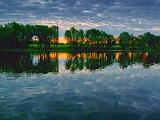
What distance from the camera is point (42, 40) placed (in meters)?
192

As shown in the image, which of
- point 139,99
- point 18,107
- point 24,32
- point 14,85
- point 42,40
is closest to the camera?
point 18,107

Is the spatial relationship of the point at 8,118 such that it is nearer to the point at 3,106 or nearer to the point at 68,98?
the point at 3,106

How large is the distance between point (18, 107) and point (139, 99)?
10136 mm

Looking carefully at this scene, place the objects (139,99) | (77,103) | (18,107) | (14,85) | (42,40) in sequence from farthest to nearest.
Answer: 1. (42,40)
2. (14,85)
3. (139,99)
4. (77,103)
5. (18,107)

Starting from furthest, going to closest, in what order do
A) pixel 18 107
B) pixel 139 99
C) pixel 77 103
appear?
1. pixel 139 99
2. pixel 77 103
3. pixel 18 107

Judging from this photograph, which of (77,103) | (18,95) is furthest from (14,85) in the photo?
(77,103)

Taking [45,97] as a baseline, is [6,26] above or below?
above

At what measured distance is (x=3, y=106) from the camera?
2400 centimetres

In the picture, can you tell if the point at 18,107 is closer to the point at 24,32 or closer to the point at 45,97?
the point at 45,97

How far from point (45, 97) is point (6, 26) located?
160 meters

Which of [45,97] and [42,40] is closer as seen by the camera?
[45,97]

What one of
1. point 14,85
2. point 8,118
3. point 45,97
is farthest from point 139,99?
point 14,85

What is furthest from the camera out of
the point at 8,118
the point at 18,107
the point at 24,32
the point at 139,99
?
the point at 24,32

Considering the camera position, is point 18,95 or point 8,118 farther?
point 18,95
